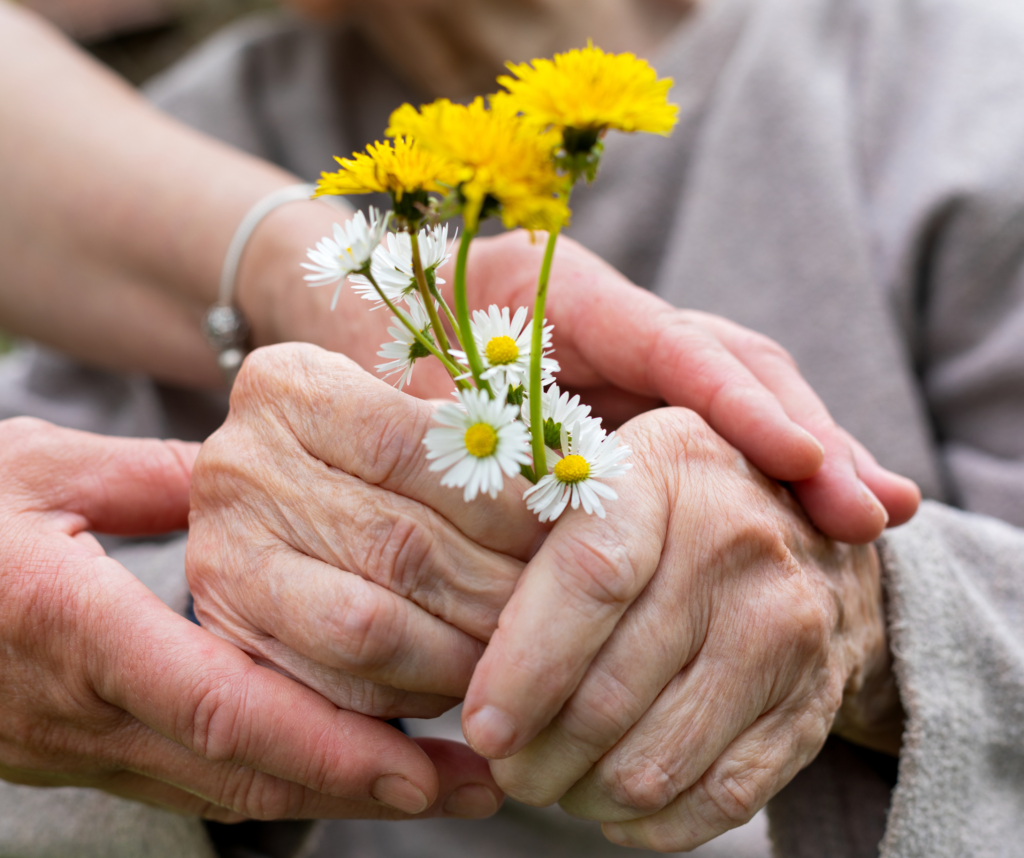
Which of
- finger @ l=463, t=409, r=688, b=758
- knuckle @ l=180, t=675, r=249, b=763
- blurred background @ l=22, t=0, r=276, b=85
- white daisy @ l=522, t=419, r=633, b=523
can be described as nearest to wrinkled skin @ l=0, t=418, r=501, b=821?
knuckle @ l=180, t=675, r=249, b=763

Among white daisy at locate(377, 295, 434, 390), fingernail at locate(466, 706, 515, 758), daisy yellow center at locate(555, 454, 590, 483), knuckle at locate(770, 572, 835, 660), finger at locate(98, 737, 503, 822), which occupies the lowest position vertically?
finger at locate(98, 737, 503, 822)

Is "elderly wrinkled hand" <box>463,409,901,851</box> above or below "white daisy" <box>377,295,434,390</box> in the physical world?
below

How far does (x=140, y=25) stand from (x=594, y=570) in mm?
2574

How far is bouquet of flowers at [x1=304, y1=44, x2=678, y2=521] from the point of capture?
1.02 feet

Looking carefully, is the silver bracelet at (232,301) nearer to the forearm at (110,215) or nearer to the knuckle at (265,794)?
the forearm at (110,215)

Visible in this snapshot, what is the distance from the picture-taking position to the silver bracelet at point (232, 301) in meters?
0.85

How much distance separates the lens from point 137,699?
0.47 m

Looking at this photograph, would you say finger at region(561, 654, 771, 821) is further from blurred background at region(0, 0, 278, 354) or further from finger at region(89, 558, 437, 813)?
blurred background at region(0, 0, 278, 354)

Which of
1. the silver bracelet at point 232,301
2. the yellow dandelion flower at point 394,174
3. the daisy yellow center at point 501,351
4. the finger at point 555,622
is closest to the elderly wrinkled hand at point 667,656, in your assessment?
the finger at point 555,622

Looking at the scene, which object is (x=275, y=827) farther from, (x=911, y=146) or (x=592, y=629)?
(x=911, y=146)

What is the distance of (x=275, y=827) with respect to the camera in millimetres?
682

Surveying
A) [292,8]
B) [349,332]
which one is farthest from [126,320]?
[292,8]

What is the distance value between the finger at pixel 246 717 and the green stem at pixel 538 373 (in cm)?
21

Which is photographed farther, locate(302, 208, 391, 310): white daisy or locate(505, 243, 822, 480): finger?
locate(505, 243, 822, 480): finger
